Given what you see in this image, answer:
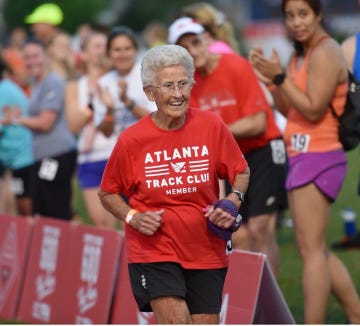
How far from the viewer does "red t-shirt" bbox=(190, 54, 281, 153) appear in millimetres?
9055

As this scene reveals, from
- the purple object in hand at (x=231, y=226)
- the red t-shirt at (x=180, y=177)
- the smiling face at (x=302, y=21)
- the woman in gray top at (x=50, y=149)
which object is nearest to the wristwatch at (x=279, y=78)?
the smiling face at (x=302, y=21)

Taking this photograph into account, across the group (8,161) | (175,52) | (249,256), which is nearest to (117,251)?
(249,256)

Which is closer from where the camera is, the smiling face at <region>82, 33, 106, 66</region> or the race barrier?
the race barrier

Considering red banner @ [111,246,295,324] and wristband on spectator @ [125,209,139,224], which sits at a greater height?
wristband on spectator @ [125,209,139,224]

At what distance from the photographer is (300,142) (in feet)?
28.0

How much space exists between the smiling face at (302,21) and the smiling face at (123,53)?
6.95ft

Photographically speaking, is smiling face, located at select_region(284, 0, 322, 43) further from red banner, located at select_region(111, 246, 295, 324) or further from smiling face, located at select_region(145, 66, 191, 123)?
smiling face, located at select_region(145, 66, 191, 123)

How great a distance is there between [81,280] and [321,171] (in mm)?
2544

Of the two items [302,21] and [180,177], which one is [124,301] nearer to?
[302,21]

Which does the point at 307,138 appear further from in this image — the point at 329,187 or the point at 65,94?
the point at 65,94

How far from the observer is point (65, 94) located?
38.7 ft

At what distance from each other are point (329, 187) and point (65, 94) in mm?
3997

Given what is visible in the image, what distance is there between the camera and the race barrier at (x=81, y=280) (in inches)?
322

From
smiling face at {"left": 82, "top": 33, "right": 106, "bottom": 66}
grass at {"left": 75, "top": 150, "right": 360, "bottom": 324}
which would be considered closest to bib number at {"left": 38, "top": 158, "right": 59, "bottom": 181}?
smiling face at {"left": 82, "top": 33, "right": 106, "bottom": 66}
